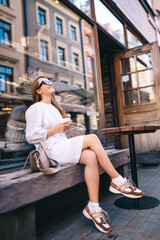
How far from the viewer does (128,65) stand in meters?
5.12

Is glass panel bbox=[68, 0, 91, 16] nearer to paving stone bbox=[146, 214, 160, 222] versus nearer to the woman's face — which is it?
the woman's face

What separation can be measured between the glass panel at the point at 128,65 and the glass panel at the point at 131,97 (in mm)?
532

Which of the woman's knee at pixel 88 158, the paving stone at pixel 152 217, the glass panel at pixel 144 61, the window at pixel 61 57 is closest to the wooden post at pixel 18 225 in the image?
the woman's knee at pixel 88 158

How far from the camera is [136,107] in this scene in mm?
4875

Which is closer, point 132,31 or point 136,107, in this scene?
point 136,107

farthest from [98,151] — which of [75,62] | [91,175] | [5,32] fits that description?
[75,62]

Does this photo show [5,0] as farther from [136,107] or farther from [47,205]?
[47,205]

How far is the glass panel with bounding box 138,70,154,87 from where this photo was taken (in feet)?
15.5

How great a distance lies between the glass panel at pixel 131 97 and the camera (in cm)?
493

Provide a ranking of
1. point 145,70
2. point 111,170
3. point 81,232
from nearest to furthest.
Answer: point 81,232, point 111,170, point 145,70

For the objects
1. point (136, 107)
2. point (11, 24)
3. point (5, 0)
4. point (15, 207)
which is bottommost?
point (15, 207)

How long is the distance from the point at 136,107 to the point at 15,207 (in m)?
4.00

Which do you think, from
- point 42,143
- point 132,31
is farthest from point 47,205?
point 132,31

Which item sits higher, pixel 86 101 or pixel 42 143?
pixel 86 101
